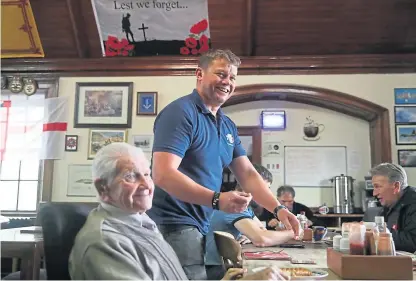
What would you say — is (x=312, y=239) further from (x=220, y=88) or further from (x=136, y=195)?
(x=136, y=195)

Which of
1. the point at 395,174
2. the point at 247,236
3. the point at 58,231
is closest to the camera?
the point at 58,231

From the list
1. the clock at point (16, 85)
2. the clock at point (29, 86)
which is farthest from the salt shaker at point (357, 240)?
the clock at point (16, 85)

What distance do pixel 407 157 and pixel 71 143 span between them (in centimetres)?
385

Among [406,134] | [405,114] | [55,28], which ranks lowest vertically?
[406,134]

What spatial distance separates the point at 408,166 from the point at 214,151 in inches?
148

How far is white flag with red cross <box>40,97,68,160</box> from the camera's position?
5.02m

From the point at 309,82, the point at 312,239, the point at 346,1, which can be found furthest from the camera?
the point at 309,82

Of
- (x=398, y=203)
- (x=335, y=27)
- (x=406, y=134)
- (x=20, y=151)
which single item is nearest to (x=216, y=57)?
(x=398, y=203)

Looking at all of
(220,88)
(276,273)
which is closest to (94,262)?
(276,273)

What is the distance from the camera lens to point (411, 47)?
15.8 feet

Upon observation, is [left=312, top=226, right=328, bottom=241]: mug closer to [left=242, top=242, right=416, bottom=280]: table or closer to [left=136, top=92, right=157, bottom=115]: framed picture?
[left=242, top=242, right=416, bottom=280]: table

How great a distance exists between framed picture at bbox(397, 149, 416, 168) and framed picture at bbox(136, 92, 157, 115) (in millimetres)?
2817

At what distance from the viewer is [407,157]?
15.6 ft

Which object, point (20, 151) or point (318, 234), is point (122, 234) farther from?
point (20, 151)
